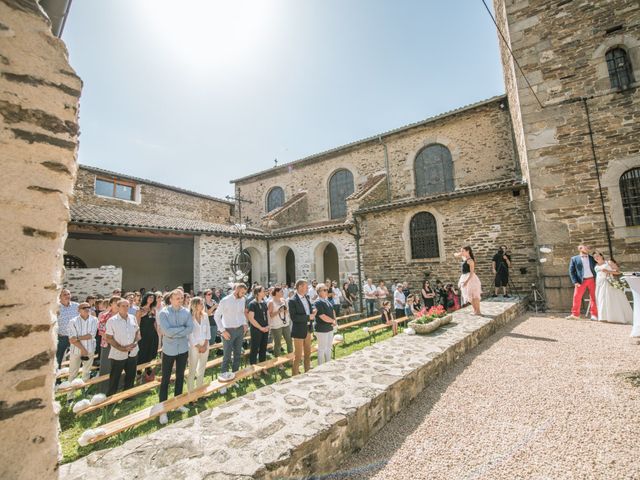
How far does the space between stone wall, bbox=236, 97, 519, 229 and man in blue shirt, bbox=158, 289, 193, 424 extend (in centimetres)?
1270

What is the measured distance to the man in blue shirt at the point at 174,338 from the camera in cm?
414

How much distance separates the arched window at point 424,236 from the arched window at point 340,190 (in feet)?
19.8

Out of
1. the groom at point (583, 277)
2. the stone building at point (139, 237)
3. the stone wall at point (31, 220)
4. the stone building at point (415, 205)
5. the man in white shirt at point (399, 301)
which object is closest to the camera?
the stone wall at point (31, 220)

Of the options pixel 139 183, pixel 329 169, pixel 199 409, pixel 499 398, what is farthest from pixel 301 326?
pixel 139 183

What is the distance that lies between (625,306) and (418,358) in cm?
591

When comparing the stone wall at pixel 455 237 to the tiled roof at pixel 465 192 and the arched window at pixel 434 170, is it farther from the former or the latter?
the arched window at pixel 434 170

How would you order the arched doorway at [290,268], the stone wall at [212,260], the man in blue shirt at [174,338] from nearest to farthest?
the man in blue shirt at [174,338], the stone wall at [212,260], the arched doorway at [290,268]

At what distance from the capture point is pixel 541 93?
9.02m

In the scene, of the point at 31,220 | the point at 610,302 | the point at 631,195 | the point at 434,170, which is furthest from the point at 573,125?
the point at 31,220

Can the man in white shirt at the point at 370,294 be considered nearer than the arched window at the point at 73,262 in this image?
Yes

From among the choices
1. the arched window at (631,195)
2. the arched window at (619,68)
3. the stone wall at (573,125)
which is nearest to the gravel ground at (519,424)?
the stone wall at (573,125)

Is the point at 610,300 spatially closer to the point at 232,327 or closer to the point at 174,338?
the point at 232,327

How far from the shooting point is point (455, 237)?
10820 mm

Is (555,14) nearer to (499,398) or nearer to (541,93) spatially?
(541,93)
